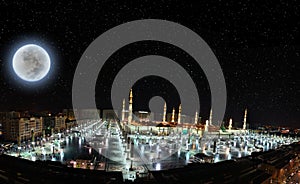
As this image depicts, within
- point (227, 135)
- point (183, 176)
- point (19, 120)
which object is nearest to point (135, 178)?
point (183, 176)

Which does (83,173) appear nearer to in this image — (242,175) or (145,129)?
(242,175)

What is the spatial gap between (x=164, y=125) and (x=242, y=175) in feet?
49.9

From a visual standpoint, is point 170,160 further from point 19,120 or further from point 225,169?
point 19,120

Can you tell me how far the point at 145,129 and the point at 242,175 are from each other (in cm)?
1578

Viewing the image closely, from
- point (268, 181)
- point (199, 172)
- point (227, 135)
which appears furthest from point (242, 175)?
point (227, 135)

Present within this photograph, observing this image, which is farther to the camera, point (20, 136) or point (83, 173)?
point (20, 136)

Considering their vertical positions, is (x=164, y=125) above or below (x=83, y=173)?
below

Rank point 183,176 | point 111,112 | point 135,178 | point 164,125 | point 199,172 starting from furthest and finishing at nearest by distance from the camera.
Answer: point 111,112
point 164,125
point 199,172
point 183,176
point 135,178

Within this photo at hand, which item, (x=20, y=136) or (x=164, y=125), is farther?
(x=164, y=125)

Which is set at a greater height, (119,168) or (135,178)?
(135,178)

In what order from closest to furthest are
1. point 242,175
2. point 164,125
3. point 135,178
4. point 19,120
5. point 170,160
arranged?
point 135,178 < point 242,175 < point 170,160 < point 19,120 < point 164,125

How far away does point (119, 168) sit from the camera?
7.98 metres

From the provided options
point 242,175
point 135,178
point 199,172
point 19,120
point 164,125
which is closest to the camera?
point 135,178

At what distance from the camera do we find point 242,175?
7.52 meters
